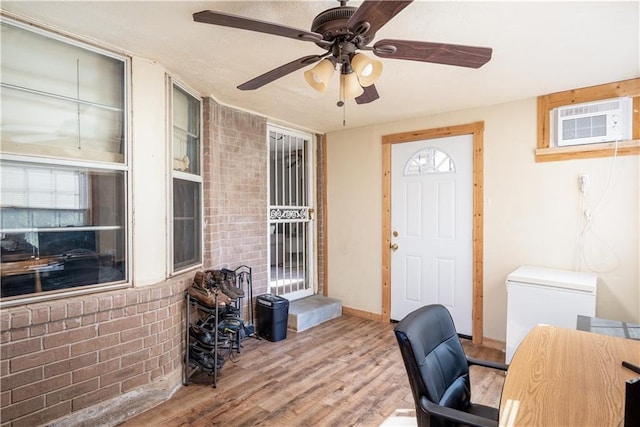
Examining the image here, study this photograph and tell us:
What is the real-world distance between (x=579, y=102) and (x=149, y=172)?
12.1ft

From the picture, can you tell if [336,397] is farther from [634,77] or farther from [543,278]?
[634,77]

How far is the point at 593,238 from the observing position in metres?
2.89

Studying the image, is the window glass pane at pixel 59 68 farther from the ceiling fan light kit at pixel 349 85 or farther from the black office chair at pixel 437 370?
the black office chair at pixel 437 370

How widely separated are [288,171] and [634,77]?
351 centimetres

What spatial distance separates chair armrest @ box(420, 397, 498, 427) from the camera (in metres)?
1.18

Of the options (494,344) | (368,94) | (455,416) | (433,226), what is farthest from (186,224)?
(494,344)

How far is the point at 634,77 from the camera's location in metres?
2.70

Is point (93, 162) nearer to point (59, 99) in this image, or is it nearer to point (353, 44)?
point (59, 99)

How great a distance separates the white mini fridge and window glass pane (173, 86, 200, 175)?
9.93 feet

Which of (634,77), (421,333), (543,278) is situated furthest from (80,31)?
(634,77)

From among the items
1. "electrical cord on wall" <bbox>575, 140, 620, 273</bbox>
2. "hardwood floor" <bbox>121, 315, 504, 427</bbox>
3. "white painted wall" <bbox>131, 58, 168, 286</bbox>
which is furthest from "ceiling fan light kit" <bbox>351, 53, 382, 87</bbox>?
→ "electrical cord on wall" <bbox>575, 140, 620, 273</bbox>

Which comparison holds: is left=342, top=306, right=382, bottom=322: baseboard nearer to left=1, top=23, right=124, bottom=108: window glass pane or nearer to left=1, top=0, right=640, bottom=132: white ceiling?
left=1, top=0, right=640, bottom=132: white ceiling

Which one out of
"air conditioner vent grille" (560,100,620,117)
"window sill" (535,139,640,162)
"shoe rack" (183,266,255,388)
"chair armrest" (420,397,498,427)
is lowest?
"shoe rack" (183,266,255,388)

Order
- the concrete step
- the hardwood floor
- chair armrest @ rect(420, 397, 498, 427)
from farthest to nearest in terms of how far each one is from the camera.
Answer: the concrete step
the hardwood floor
chair armrest @ rect(420, 397, 498, 427)
